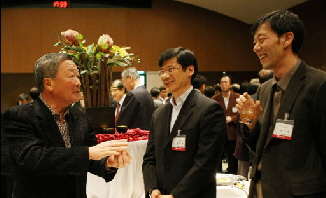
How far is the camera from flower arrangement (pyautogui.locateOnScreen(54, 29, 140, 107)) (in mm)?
3084

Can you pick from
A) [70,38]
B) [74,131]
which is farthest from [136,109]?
[74,131]

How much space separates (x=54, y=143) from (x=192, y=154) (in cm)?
75

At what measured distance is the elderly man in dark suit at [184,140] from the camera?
190 cm

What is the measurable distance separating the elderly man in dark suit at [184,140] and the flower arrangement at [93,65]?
1141 millimetres

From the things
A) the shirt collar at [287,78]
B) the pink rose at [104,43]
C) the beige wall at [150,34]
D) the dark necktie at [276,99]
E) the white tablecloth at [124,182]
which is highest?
the beige wall at [150,34]

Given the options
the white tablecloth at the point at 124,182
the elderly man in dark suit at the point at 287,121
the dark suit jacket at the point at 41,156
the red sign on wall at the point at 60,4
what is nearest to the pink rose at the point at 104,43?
the white tablecloth at the point at 124,182

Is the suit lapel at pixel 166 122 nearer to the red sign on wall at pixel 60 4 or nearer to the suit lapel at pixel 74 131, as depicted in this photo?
the suit lapel at pixel 74 131

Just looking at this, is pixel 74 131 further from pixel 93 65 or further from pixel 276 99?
pixel 93 65

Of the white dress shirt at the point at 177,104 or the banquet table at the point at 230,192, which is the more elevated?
the white dress shirt at the point at 177,104

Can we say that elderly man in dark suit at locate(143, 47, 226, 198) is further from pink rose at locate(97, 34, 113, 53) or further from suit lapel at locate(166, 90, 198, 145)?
pink rose at locate(97, 34, 113, 53)

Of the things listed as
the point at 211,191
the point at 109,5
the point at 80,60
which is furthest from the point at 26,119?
the point at 109,5

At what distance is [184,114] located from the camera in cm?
200

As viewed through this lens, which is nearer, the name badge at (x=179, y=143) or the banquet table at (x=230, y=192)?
the name badge at (x=179, y=143)

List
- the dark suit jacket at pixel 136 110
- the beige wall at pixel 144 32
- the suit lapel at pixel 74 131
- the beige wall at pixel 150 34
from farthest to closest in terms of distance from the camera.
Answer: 1. the beige wall at pixel 144 32
2. the beige wall at pixel 150 34
3. the dark suit jacket at pixel 136 110
4. the suit lapel at pixel 74 131
